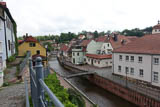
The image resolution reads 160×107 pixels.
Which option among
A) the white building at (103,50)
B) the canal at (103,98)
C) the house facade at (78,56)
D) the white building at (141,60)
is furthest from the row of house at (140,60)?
the house facade at (78,56)

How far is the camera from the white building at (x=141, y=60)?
15.3 meters

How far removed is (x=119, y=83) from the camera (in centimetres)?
1706

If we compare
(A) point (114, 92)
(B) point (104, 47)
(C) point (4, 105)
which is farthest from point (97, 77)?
(C) point (4, 105)

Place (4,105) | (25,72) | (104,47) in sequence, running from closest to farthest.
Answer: (4,105), (25,72), (104,47)

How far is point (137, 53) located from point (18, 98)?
53.7 ft

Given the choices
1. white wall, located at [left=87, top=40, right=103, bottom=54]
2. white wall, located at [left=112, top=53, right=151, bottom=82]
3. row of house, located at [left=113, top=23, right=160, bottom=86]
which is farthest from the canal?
white wall, located at [left=87, top=40, right=103, bottom=54]

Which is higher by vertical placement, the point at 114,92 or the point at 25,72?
the point at 25,72

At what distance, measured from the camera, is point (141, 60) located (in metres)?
17.2

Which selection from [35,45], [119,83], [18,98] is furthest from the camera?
[35,45]

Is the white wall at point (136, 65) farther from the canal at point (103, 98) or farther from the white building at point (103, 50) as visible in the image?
the white building at point (103, 50)

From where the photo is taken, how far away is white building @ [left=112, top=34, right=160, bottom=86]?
1526cm

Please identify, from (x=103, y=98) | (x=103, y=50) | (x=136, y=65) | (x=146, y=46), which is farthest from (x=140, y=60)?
(x=103, y=50)

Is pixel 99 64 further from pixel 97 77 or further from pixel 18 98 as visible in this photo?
pixel 18 98

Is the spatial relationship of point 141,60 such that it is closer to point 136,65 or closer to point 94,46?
point 136,65
